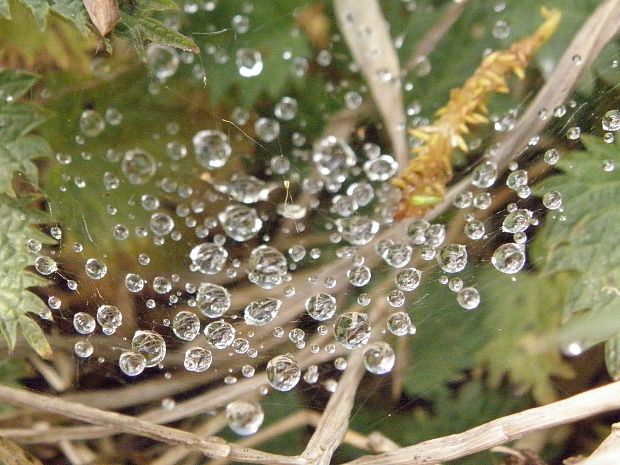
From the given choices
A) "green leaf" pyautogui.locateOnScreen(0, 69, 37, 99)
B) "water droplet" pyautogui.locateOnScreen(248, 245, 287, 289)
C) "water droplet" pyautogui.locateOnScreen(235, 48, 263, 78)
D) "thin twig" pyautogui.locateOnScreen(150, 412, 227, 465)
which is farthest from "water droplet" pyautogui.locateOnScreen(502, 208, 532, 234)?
"green leaf" pyautogui.locateOnScreen(0, 69, 37, 99)

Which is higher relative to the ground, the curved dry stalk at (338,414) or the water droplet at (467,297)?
the water droplet at (467,297)

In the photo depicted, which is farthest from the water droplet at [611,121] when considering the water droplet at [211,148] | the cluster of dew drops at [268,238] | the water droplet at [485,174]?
the water droplet at [211,148]

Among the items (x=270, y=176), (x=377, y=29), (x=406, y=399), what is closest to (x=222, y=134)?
(x=270, y=176)

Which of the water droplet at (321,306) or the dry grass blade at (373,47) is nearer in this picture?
the water droplet at (321,306)

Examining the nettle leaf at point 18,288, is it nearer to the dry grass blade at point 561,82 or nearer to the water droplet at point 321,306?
the water droplet at point 321,306

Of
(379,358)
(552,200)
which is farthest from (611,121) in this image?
(379,358)

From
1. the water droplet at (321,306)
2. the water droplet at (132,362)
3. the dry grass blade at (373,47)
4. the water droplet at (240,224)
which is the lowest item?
the water droplet at (132,362)

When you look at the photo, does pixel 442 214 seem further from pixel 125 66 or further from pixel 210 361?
pixel 125 66
